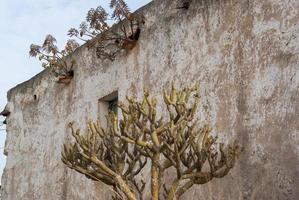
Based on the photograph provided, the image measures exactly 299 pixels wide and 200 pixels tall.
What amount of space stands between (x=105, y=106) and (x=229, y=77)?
2876mm

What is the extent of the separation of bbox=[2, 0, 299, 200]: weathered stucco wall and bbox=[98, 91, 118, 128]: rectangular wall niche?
0.29 feet

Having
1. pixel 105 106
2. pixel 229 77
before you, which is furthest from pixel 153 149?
pixel 105 106

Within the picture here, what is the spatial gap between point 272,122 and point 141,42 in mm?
2736

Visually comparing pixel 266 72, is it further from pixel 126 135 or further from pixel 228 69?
pixel 126 135

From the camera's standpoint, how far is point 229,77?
6.60 meters

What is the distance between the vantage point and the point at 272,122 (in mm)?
5977

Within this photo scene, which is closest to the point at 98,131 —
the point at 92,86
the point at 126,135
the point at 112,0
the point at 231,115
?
the point at 126,135

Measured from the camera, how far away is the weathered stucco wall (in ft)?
19.4

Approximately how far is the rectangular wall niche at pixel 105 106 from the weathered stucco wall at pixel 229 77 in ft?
0.29

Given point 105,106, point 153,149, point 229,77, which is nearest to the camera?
point 153,149

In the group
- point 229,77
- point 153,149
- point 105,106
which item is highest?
point 105,106

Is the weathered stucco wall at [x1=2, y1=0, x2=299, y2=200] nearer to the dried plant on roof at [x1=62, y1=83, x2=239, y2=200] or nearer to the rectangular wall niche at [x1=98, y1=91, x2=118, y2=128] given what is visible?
the rectangular wall niche at [x1=98, y1=91, x2=118, y2=128]

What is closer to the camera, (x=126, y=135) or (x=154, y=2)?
(x=126, y=135)

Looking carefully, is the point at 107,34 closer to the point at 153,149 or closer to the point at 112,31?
the point at 112,31
